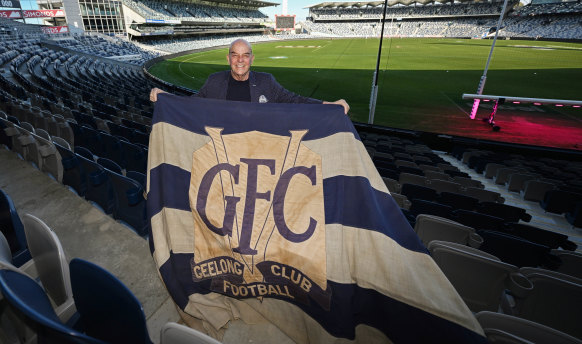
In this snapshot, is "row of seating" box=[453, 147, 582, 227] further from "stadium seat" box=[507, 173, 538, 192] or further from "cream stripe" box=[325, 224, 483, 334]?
"cream stripe" box=[325, 224, 483, 334]

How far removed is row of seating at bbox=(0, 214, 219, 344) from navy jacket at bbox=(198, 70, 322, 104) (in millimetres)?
1922

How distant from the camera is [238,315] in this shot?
7.68 ft

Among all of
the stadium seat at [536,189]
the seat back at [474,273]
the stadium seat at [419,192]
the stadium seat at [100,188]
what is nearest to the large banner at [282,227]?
the seat back at [474,273]

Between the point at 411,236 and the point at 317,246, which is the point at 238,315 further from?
the point at 411,236

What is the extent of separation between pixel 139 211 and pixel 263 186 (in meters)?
2.00

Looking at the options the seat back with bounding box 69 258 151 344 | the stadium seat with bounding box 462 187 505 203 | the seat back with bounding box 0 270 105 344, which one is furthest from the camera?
the stadium seat with bounding box 462 187 505 203

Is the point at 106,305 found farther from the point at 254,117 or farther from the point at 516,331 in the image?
the point at 516,331

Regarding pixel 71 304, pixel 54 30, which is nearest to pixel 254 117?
pixel 71 304

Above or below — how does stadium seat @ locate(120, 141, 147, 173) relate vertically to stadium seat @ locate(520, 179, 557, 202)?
above

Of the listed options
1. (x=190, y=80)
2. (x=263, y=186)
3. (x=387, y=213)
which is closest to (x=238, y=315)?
(x=263, y=186)

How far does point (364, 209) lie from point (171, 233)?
1.62 m

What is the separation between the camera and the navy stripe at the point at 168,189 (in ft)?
7.77

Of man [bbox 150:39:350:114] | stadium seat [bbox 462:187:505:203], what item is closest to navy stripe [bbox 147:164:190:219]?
man [bbox 150:39:350:114]

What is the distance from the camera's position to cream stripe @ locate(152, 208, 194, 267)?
7.55ft
